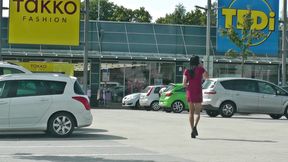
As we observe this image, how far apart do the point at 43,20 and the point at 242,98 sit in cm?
1603

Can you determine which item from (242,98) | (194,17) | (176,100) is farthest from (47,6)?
(194,17)

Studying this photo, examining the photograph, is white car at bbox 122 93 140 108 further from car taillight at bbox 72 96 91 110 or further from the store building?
car taillight at bbox 72 96 91 110

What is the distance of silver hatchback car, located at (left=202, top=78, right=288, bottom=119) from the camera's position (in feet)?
79.7

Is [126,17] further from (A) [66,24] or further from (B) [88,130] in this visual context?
(B) [88,130]

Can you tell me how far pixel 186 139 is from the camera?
14.3 meters

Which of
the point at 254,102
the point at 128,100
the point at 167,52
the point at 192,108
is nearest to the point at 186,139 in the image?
the point at 192,108

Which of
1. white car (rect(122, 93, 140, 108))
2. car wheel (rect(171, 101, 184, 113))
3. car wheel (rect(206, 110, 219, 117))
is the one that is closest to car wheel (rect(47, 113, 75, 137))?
car wheel (rect(206, 110, 219, 117))

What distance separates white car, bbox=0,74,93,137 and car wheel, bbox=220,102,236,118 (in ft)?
34.4

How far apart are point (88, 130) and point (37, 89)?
116 inches

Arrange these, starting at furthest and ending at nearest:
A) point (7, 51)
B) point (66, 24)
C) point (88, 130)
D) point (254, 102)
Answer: point (7, 51), point (66, 24), point (254, 102), point (88, 130)

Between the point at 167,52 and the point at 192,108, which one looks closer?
the point at 192,108

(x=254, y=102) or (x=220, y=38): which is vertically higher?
(x=220, y=38)

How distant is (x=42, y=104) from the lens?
47.3ft

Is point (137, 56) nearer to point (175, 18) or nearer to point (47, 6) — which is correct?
point (47, 6)
